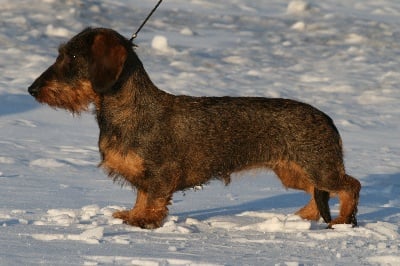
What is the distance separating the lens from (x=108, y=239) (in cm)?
543

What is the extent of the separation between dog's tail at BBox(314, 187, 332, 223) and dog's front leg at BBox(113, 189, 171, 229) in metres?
1.05

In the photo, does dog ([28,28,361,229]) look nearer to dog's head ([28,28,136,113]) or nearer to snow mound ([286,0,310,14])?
dog's head ([28,28,136,113])

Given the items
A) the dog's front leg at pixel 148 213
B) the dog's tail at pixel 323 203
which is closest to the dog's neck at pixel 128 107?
the dog's front leg at pixel 148 213

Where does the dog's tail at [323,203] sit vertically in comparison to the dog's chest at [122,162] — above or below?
below

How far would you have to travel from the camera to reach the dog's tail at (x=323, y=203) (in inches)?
253

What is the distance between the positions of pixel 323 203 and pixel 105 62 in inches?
70.0

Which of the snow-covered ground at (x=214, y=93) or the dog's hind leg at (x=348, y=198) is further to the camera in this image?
the dog's hind leg at (x=348, y=198)

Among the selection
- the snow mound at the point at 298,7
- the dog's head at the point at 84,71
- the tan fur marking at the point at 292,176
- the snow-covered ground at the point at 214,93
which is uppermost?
the dog's head at the point at 84,71

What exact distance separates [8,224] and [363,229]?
2.26 m

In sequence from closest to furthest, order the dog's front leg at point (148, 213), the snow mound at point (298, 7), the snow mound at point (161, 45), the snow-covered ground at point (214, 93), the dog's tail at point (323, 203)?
the snow-covered ground at point (214, 93), the dog's front leg at point (148, 213), the dog's tail at point (323, 203), the snow mound at point (161, 45), the snow mound at point (298, 7)

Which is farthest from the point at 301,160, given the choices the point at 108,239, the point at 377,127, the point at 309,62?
the point at 309,62

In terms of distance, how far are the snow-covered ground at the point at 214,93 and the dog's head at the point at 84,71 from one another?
754 mm

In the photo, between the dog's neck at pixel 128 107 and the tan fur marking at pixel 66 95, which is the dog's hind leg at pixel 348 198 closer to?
the dog's neck at pixel 128 107

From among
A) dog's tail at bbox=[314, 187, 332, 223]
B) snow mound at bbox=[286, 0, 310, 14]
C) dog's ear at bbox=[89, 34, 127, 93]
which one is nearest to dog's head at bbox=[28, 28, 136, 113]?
dog's ear at bbox=[89, 34, 127, 93]
